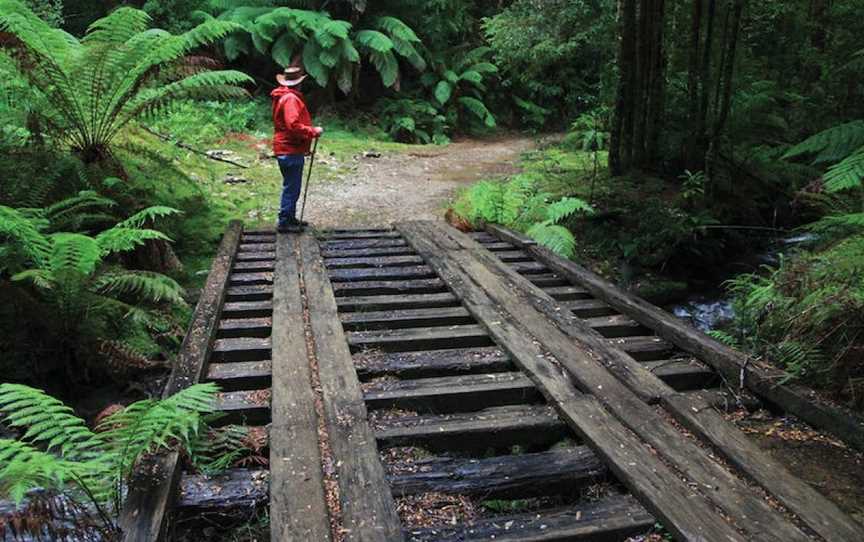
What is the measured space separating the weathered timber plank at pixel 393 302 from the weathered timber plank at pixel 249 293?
1.89 ft

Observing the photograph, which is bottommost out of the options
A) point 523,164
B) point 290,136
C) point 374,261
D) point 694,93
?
point 374,261

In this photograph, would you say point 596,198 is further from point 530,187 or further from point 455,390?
point 455,390

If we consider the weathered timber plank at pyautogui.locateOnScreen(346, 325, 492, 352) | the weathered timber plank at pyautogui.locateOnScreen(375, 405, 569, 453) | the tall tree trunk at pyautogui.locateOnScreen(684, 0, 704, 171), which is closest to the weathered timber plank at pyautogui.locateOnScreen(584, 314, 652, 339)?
the weathered timber plank at pyautogui.locateOnScreen(346, 325, 492, 352)

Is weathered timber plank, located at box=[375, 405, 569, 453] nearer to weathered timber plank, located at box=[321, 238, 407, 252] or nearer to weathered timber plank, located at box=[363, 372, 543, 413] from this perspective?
weathered timber plank, located at box=[363, 372, 543, 413]

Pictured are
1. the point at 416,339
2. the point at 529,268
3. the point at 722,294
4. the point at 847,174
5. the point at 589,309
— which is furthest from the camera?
the point at 722,294

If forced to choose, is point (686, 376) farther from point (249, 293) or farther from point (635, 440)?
point (249, 293)

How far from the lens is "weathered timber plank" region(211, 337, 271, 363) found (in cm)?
372

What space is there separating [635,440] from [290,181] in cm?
502

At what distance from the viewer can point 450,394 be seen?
10.7 ft

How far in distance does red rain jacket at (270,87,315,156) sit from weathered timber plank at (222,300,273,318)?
8.64ft

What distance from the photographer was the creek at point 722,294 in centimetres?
657

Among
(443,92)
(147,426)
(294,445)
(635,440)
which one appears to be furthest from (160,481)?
(443,92)

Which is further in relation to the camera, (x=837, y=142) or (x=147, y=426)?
(x=837, y=142)

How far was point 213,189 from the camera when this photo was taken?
29.9 ft
